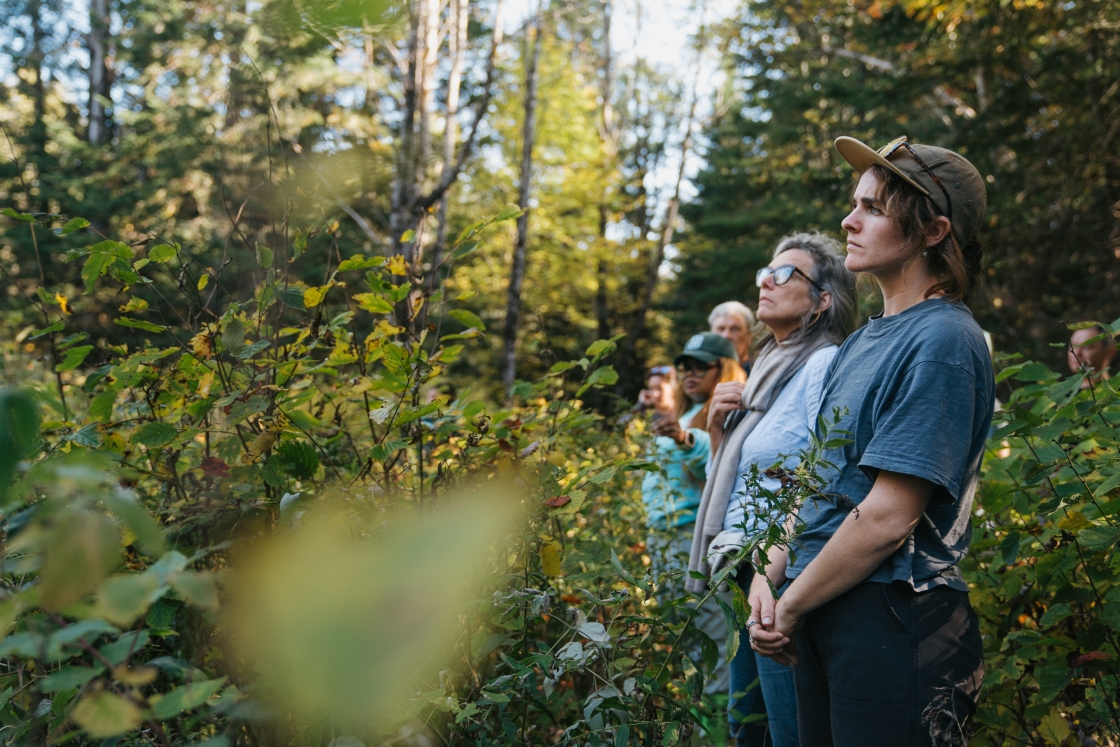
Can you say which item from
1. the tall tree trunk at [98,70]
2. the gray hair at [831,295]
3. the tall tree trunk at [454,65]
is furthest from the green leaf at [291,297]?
the tall tree trunk at [98,70]

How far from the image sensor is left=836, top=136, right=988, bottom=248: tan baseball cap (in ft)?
5.29

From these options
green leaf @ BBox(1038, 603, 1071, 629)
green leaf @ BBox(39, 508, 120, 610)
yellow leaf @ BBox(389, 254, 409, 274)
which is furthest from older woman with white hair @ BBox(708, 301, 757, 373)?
green leaf @ BBox(39, 508, 120, 610)

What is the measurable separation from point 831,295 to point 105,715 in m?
2.27

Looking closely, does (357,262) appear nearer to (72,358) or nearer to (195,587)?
(72,358)

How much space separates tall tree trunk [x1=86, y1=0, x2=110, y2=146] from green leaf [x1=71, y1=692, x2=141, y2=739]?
19535 millimetres

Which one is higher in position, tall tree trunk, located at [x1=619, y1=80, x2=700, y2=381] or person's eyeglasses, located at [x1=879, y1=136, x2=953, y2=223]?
person's eyeglasses, located at [x1=879, y1=136, x2=953, y2=223]

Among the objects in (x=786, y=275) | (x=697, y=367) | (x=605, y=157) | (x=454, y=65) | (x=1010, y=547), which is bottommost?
(x=697, y=367)

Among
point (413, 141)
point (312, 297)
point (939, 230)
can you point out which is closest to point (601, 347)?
point (312, 297)

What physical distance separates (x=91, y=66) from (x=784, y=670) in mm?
21384

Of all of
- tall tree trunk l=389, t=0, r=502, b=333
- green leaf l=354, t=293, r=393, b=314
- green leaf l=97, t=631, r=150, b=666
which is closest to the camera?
green leaf l=97, t=631, r=150, b=666

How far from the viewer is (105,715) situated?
69 cm

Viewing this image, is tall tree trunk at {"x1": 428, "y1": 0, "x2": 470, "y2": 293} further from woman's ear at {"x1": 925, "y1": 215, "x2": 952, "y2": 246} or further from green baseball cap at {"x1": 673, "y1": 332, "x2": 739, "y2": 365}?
woman's ear at {"x1": 925, "y1": 215, "x2": 952, "y2": 246}

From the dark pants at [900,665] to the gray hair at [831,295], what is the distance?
1067 mm

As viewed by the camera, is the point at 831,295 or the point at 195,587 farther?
the point at 831,295
